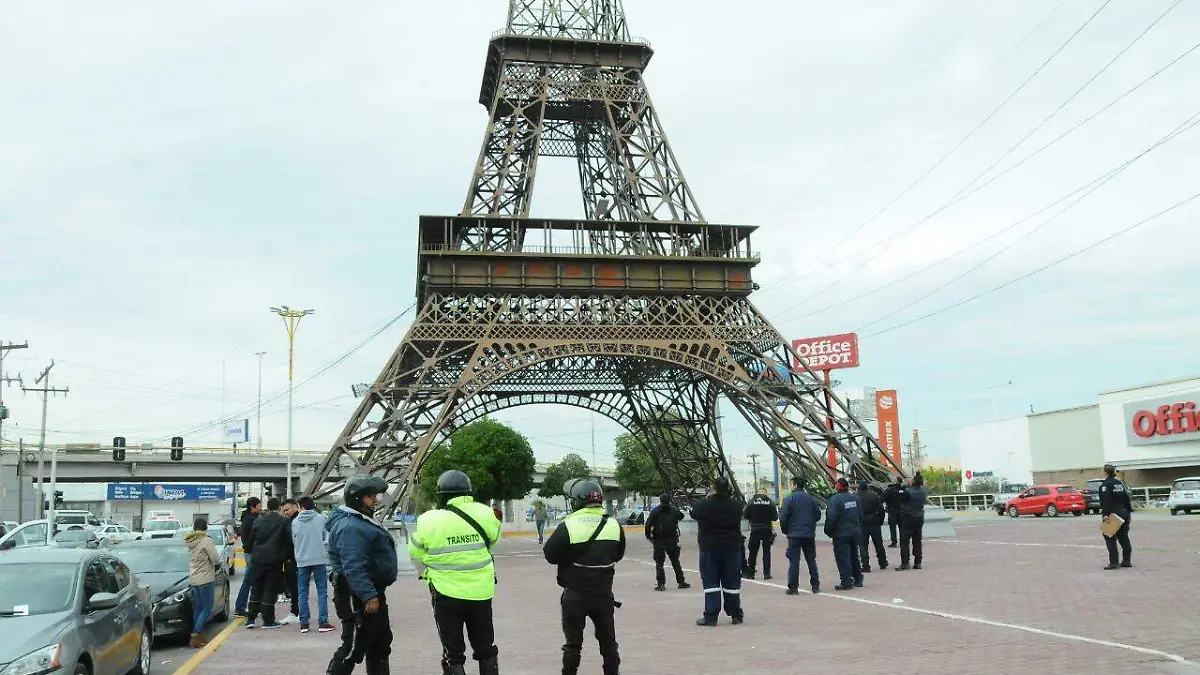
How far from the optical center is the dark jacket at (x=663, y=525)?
57.0 ft

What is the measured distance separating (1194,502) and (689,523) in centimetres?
1951

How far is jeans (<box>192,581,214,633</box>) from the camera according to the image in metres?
12.3

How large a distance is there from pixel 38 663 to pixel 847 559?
12.3 metres

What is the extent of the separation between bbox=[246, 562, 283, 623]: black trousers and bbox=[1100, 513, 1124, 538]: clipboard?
42.7ft

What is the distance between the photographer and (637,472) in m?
77.6

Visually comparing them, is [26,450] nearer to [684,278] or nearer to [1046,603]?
[684,278]

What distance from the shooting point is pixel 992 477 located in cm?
8681

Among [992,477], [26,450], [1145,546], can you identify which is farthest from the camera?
[992,477]

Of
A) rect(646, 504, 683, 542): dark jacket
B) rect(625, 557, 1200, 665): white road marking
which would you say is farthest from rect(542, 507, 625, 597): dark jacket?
rect(646, 504, 683, 542): dark jacket

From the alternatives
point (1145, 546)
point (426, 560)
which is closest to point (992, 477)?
point (1145, 546)

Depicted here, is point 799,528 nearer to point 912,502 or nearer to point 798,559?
point 798,559

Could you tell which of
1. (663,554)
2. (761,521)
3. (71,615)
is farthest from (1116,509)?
(71,615)

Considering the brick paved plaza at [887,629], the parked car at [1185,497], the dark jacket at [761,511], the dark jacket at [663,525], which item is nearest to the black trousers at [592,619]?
the brick paved plaza at [887,629]

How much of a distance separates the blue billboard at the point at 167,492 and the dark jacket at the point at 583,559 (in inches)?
4115
